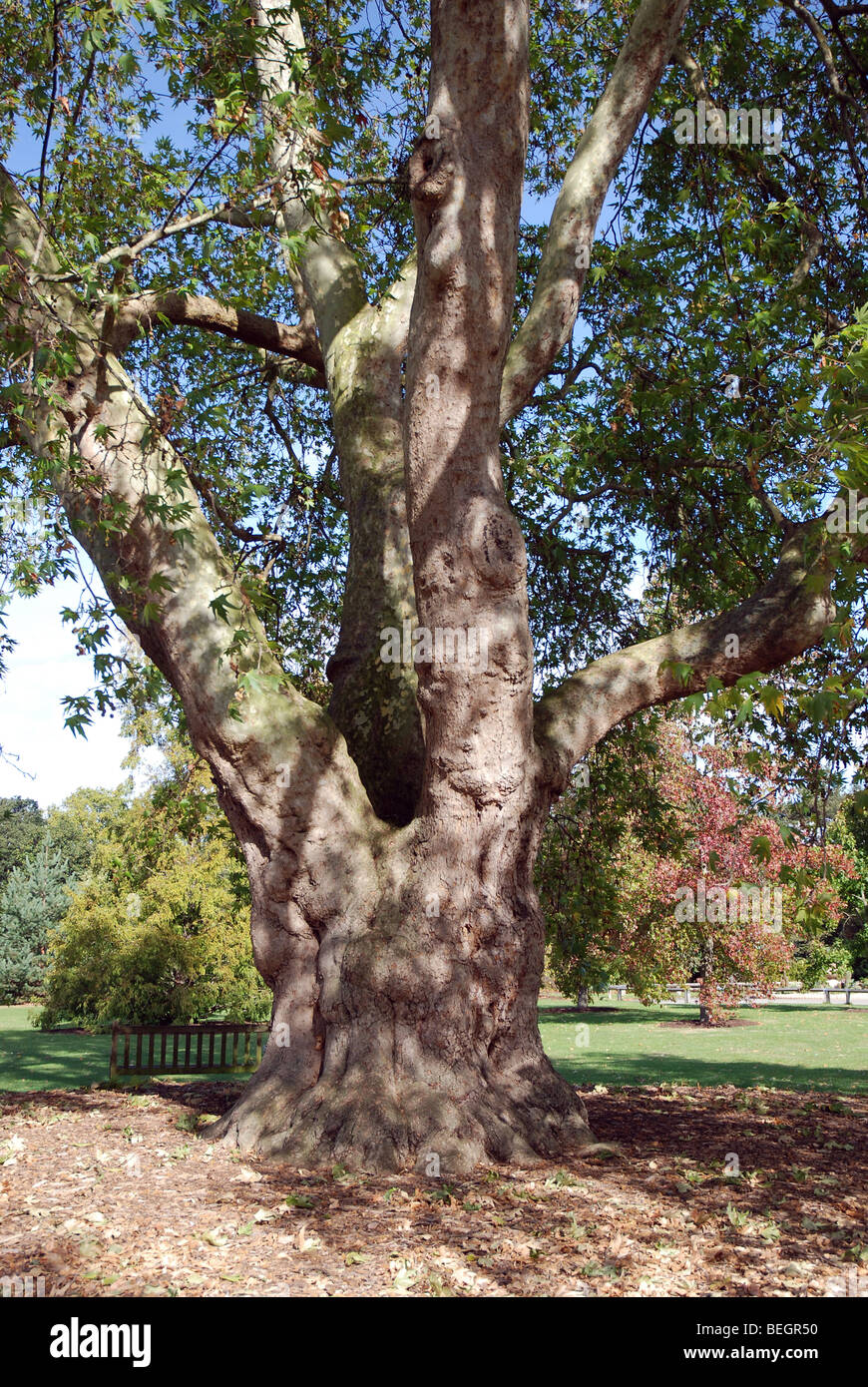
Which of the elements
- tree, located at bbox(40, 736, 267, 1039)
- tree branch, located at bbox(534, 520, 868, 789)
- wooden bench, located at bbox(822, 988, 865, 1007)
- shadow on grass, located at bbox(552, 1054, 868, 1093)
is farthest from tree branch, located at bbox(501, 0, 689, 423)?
wooden bench, located at bbox(822, 988, 865, 1007)

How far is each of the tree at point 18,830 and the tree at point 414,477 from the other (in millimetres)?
34972

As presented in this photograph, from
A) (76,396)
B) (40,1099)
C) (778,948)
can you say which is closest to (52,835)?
(778,948)

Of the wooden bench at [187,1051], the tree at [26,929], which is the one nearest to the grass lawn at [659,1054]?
the wooden bench at [187,1051]

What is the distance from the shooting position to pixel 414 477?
20.1 ft

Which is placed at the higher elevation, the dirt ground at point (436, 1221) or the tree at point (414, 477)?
the tree at point (414, 477)

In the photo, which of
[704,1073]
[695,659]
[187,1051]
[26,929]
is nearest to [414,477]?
[695,659]

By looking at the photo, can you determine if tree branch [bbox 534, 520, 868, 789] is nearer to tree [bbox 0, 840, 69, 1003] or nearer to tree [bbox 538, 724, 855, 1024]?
tree [bbox 538, 724, 855, 1024]

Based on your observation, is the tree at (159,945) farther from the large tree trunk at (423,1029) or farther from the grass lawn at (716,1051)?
the large tree trunk at (423,1029)

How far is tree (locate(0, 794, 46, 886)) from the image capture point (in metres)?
44.7

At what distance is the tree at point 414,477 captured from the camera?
19.7 feet

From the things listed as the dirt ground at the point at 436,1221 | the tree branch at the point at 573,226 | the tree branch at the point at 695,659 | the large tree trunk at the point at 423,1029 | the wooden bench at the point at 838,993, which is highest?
the tree branch at the point at 573,226

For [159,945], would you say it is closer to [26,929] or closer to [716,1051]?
[716,1051]

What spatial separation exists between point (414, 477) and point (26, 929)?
1090 inches

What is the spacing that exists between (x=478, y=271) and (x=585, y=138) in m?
2.25
